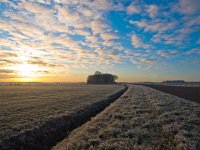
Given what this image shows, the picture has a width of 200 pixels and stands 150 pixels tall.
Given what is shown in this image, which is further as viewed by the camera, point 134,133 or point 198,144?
point 134,133

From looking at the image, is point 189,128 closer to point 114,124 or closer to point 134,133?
point 134,133

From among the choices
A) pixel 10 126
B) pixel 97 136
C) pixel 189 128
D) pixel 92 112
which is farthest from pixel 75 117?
pixel 189 128

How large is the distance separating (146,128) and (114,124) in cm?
284

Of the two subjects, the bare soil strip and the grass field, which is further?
the grass field

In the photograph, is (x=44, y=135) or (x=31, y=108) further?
(x=31, y=108)

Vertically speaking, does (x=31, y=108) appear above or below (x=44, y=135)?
above

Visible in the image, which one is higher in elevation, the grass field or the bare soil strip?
the grass field

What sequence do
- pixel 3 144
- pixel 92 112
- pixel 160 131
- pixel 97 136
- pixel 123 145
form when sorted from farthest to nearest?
1. pixel 92 112
2. pixel 160 131
3. pixel 97 136
4. pixel 3 144
5. pixel 123 145

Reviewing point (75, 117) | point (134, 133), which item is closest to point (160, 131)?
point (134, 133)

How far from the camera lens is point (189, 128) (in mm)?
15984

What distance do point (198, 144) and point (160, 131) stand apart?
132 inches

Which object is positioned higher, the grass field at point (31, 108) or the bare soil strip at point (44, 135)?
the grass field at point (31, 108)

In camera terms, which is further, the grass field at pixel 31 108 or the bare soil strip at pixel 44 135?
the grass field at pixel 31 108

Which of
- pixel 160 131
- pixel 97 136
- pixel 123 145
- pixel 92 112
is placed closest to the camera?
pixel 123 145
